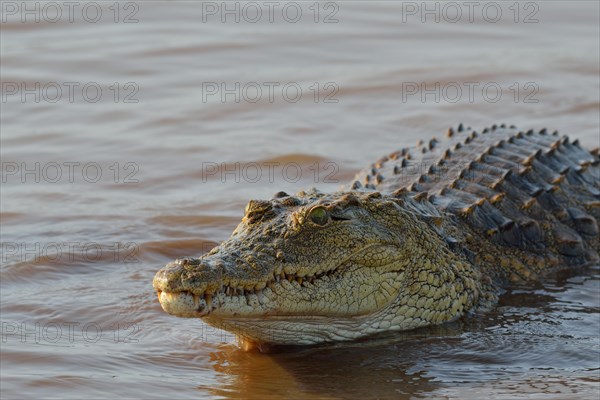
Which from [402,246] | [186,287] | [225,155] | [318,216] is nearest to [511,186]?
[402,246]

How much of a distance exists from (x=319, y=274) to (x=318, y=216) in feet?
1.05

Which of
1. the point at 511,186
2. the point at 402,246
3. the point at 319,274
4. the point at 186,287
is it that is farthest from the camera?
the point at 511,186

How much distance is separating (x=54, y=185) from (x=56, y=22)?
5.80 metres

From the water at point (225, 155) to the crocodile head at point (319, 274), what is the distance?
169 millimetres

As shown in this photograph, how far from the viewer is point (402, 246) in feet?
20.4

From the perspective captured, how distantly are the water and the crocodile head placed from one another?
169mm

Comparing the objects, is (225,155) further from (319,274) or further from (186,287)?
(186,287)

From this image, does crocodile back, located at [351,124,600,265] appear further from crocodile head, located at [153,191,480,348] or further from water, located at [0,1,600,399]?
crocodile head, located at [153,191,480,348]

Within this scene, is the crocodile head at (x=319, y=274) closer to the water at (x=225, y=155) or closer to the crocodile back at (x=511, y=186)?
the water at (x=225, y=155)

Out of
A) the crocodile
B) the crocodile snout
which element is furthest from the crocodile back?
the crocodile snout

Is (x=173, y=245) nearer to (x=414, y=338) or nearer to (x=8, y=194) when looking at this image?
(x=8, y=194)

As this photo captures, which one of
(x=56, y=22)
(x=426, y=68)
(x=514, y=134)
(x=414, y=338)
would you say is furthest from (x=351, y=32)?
(x=414, y=338)

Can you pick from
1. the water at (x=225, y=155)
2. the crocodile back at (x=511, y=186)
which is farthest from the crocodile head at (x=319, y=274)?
the crocodile back at (x=511, y=186)

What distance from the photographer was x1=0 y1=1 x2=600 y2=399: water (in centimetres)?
581
